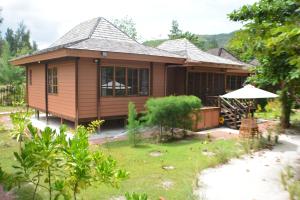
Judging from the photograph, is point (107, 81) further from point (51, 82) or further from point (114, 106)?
point (51, 82)

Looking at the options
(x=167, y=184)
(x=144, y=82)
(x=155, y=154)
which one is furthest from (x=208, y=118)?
(x=167, y=184)

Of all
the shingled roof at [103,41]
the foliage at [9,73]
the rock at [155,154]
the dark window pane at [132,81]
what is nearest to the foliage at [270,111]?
the shingled roof at [103,41]

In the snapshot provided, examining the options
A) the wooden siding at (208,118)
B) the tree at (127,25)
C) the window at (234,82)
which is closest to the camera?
the wooden siding at (208,118)

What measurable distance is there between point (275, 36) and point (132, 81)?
27.4ft

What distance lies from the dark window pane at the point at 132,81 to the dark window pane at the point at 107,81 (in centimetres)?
86

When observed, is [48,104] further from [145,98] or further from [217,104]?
[217,104]

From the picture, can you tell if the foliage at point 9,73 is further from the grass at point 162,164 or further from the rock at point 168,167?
the rock at point 168,167

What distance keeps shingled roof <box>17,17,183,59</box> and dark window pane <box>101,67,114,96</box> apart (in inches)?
36.6

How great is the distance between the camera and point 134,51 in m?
11.5

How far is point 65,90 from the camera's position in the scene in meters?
11.4

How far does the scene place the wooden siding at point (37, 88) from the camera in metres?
14.1

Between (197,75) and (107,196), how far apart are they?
1145cm

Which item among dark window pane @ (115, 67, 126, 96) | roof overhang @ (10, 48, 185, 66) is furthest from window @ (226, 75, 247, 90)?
dark window pane @ (115, 67, 126, 96)

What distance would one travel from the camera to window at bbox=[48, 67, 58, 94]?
12.6m
